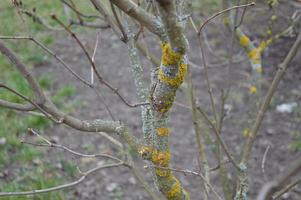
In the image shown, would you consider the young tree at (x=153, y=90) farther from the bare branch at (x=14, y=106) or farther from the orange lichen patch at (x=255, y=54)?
the orange lichen patch at (x=255, y=54)

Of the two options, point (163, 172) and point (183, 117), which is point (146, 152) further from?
point (183, 117)

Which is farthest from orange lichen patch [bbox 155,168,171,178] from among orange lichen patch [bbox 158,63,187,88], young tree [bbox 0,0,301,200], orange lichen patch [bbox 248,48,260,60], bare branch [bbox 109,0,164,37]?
orange lichen patch [bbox 248,48,260,60]

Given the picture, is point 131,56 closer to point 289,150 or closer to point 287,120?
point 289,150

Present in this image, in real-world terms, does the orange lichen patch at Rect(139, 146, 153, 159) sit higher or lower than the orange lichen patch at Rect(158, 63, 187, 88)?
lower

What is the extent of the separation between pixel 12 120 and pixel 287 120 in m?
2.45

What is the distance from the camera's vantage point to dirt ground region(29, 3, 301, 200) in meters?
3.62

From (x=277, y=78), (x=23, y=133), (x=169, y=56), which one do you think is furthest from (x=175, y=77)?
(x=23, y=133)

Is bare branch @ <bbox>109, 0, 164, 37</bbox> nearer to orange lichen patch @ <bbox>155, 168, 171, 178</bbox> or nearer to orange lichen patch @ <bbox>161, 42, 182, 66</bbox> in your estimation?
orange lichen patch @ <bbox>161, 42, 182, 66</bbox>

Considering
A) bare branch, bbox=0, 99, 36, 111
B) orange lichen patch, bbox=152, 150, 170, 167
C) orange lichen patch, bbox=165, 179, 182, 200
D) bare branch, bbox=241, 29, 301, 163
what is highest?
bare branch, bbox=241, 29, 301, 163

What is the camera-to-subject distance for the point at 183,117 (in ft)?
14.6

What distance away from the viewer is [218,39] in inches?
224

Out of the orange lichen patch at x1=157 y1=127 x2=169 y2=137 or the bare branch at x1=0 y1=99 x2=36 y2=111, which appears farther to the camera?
the orange lichen patch at x1=157 y1=127 x2=169 y2=137

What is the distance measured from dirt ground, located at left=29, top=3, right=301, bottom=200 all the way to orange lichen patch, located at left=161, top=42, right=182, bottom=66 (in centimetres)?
165

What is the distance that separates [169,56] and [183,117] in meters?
3.22
